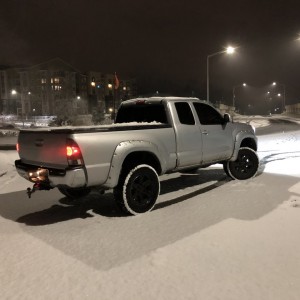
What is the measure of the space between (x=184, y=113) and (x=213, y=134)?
3.06 feet

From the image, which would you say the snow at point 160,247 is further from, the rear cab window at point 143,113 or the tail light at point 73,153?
the rear cab window at point 143,113

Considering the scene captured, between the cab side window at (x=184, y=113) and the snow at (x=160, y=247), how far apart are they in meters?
1.51

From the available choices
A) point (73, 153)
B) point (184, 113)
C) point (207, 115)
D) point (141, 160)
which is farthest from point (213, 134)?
point (73, 153)

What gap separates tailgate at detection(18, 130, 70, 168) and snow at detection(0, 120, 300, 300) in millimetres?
982

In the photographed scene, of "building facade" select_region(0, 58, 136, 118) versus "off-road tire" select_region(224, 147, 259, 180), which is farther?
"building facade" select_region(0, 58, 136, 118)

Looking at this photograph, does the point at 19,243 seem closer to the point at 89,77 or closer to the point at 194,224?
the point at 194,224

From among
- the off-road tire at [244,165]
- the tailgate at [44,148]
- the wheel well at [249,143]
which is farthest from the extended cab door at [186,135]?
the tailgate at [44,148]

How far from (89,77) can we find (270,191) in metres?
109

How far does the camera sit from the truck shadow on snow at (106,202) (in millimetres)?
6171

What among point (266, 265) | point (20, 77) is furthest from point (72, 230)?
point (20, 77)

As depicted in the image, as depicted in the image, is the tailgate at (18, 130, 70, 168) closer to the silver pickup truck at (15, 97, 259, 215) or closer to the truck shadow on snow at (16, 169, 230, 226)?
the silver pickup truck at (15, 97, 259, 215)

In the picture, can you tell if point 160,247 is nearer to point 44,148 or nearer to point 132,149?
point 132,149

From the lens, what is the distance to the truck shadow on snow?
6.17 m

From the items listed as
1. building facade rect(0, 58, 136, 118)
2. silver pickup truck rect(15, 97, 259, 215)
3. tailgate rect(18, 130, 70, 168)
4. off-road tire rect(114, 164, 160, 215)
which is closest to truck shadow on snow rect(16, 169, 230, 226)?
off-road tire rect(114, 164, 160, 215)
